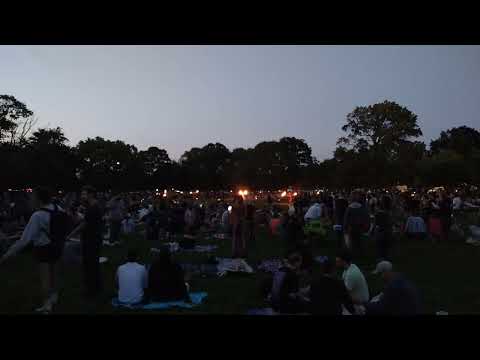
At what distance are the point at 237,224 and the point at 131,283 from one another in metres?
4.66

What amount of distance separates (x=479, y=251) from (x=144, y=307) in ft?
32.6

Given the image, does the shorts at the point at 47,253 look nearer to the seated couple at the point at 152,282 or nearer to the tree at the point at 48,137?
the seated couple at the point at 152,282

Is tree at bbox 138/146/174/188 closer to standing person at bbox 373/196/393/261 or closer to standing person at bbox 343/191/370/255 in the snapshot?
standing person at bbox 343/191/370/255

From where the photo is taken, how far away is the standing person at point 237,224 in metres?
11.1

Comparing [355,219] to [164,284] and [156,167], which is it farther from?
[156,167]

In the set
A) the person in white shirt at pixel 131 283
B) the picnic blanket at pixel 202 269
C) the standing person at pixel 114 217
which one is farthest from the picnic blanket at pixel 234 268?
the standing person at pixel 114 217

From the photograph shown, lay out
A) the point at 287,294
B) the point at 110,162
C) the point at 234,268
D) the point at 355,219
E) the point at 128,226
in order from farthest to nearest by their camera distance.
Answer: the point at 110,162, the point at 128,226, the point at 355,219, the point at 234,268, the point at 287,294

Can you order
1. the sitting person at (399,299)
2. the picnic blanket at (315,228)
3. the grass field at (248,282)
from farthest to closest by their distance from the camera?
1. the picnic blanket at (315,228)
2. the grass field at (248,282)
3. the sitting person at (399,299)

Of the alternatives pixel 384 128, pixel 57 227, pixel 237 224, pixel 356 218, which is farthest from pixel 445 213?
pixel 384 128

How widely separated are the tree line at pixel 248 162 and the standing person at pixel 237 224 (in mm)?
22670

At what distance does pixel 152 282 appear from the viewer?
6820 millimetres

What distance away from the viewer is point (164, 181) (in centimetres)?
6881
